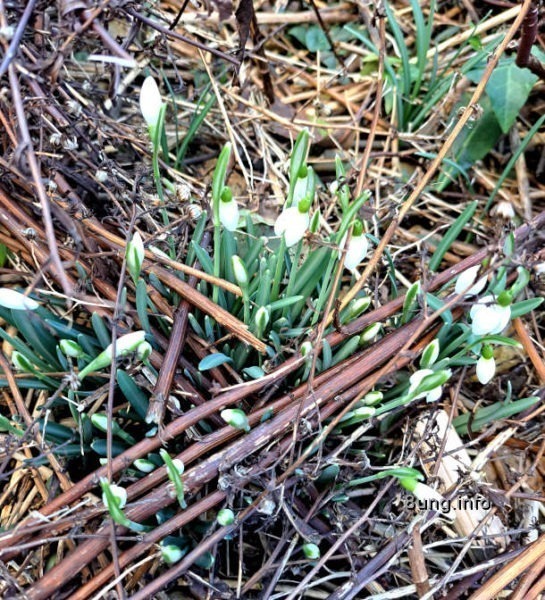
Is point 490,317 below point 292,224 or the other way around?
below

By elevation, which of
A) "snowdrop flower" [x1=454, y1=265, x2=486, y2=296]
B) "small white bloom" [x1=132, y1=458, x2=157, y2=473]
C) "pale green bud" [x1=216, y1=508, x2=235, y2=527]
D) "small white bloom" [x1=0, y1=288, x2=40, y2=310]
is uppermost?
"snowdrop flower" [x1=454, y1=265, x2=486, y2=296]

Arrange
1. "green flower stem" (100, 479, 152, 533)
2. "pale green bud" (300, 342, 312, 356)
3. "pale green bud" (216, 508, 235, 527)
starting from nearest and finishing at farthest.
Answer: "green flower stem" (100, 479, 152, 533), "pale green bud" (216, 508, 235, 527), "pale green bud" (300, 342, 312, 356)

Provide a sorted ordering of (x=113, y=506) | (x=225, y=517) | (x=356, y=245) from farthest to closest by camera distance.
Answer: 1. (x=356, y=245)
2. (x=225, y=517)
3. (x=113, y=506)

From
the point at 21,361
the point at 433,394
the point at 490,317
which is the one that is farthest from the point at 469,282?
the point at 21,361

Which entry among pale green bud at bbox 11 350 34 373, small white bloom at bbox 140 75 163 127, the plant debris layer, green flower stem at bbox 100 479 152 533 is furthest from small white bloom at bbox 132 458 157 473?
small white bloom at bbox 140 75 163 127

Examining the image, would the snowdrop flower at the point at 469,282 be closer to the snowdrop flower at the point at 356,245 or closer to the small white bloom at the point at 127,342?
the snowdrop flower at the point at 356,245

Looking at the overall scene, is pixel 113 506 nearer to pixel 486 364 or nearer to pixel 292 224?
pixel 292 224

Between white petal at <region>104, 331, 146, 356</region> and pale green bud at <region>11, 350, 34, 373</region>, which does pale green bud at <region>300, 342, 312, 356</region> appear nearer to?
white petal at <region>104, 331, 146, 356</region>

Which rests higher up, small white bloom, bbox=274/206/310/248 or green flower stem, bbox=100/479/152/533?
small white bloom, bbox=274/206/310/248

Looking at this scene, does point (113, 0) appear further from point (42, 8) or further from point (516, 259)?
point (516, 259)
